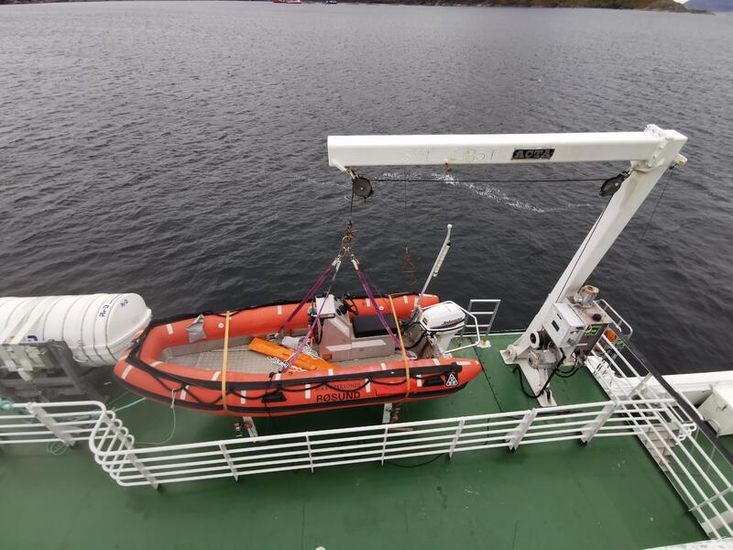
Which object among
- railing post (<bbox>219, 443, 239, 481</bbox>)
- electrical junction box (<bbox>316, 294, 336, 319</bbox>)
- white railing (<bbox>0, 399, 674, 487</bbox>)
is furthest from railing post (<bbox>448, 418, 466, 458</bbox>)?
railing post (<bbox>219, 443, 239, 481</bbox>)

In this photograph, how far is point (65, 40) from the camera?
163 ft

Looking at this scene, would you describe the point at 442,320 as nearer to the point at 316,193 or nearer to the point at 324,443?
the point at 324,443

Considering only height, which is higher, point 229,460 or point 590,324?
point 590,324

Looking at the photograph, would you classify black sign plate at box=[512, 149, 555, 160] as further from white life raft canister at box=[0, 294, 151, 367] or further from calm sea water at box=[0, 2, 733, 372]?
calm sea water at box=[0, 2, 733, 372]

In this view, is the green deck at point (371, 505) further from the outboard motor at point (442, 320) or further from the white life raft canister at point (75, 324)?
the outboard motor at point (442, 320)

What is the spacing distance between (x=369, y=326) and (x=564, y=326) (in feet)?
10.3

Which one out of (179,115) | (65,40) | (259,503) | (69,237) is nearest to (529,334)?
(259,503)

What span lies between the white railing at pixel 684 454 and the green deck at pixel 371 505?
0.21 m

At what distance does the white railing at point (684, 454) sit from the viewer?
15.7 ft

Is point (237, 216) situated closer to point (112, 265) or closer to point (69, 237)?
point (112, 265)

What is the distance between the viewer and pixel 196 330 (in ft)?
21.3

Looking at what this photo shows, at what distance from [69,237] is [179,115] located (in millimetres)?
14328

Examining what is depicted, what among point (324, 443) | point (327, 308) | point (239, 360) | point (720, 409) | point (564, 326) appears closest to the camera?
point (324, 443)

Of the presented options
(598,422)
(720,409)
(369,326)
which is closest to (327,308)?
(369,326)
